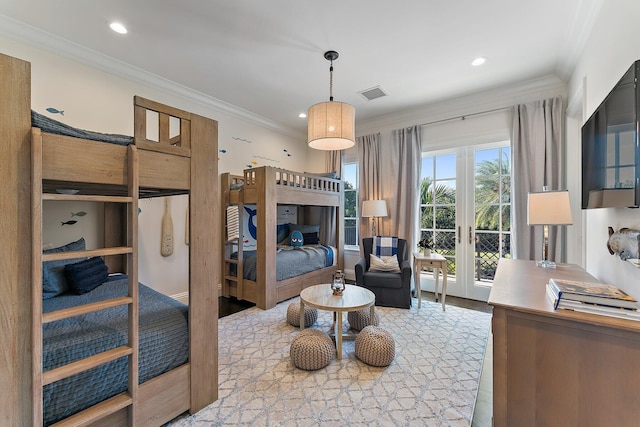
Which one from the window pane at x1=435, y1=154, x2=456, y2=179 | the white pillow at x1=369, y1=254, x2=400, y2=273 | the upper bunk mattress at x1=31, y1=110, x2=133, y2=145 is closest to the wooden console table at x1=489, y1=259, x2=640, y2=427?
the upper bunk mattress at x1=31, y1=110, x2=133, y2=145

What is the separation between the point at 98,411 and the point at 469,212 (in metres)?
4.14

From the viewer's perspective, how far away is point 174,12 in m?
2.10

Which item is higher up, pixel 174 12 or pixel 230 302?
pixel 174 12

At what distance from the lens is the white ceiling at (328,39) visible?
2.05 metres

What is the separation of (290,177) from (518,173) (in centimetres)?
298

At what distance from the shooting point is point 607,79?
1.71 metres

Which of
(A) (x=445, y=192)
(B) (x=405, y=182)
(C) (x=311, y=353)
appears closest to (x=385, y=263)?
(B) (x=405, y=182)

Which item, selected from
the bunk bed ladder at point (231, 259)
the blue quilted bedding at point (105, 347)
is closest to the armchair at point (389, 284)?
the bunk bed ladder at point (231, 259)

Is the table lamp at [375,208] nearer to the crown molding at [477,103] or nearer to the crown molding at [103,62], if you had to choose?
the crown molding at [477,103]

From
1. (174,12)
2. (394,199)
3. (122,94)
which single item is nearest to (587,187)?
(394,199)

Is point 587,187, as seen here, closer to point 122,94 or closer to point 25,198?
point 25,198

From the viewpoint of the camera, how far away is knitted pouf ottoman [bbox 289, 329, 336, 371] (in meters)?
2.00

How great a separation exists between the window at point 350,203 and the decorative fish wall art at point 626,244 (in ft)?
11.7

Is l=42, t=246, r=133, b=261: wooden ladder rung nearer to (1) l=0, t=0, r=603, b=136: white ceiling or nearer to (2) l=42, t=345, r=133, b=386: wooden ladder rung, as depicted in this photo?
(2) l=42, t=345, r=133, b=386: wooden ladder rung
